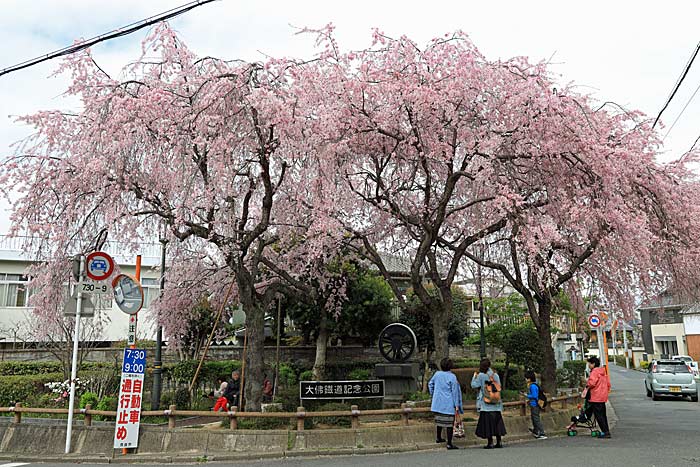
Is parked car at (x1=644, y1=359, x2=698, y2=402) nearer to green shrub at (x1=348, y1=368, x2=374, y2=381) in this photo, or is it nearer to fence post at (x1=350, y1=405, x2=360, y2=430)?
green shrub at (x1=348, y1=368, x2=374, y2=381)

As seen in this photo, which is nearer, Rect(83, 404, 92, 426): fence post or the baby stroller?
Rect(83, 404, 92, 426): fence post

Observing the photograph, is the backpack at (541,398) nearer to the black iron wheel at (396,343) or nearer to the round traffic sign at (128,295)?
the black iron wheel at (396,343)

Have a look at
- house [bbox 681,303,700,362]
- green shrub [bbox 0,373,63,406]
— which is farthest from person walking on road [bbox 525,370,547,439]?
house [bbox 681,303,700,362]

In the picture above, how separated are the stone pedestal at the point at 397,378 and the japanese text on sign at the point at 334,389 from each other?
13.7ft

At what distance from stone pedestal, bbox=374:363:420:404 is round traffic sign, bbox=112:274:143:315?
7853 mm

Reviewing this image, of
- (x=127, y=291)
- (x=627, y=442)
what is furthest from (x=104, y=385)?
(x=627, y=442)

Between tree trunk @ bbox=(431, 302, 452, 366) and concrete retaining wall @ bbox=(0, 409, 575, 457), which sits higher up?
tree trunk @ bbox=(431, 302, 452, 366)

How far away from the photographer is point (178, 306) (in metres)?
16.0

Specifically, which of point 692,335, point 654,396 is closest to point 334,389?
point 654,396

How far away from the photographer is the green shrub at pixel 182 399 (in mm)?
16094

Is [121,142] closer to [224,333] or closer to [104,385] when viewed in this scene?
[104,385]

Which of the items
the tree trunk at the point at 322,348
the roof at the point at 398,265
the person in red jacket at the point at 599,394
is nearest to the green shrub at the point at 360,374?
the tree trunk at the point at 322,348

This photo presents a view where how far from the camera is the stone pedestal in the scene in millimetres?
16125

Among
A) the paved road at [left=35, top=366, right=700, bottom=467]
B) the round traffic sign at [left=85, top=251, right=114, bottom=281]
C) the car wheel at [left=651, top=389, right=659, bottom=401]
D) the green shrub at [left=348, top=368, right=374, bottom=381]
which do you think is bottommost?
the car wheel at [left=651, top=389, right=659, bottom=401]
